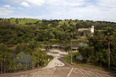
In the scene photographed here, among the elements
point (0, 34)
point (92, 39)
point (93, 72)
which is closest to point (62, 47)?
point (92, 39)

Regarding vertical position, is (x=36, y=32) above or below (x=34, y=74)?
above

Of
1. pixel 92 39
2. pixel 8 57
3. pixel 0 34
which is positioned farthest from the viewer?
pixel 0 34

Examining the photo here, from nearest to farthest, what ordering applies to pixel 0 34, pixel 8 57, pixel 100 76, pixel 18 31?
pixel 100 76
pixel 8 57
pixel 0 34
pixel 18 31

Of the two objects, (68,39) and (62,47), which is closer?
(62,47)

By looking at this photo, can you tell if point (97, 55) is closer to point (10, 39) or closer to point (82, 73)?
point (82, 73)

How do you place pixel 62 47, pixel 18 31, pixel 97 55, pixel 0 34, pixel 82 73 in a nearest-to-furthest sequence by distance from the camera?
pixel 82 73 < pixel 97 55 < pixel 62 47 < pixel 0 34 < pixel 18 31

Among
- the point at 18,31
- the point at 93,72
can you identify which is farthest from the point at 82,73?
the point at 18,31

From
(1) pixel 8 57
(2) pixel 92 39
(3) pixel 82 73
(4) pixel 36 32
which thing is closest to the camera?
(3) pixel 82 73

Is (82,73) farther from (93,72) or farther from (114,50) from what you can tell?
(114,50)

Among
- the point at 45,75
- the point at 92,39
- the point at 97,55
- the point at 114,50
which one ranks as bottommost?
the point at 45,75
